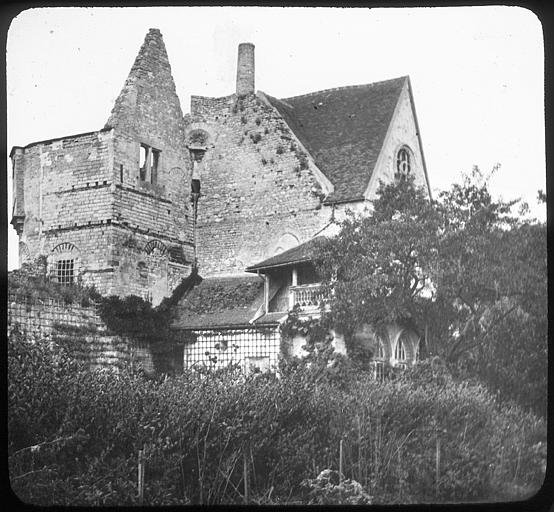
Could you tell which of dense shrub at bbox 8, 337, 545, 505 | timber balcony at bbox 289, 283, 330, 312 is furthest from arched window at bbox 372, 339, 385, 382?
timber balcony at bbox 289, 283, 330, 312

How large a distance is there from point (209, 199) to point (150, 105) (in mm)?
1845

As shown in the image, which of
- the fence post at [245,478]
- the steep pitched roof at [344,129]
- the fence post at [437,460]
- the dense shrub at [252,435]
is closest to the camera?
the dense shrub at [252,435]

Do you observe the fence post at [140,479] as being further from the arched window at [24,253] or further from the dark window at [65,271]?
the arched window at [24,253]

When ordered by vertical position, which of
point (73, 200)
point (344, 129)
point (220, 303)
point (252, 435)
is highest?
point (344, 129)

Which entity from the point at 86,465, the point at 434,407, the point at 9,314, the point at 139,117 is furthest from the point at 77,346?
the point at 434,407

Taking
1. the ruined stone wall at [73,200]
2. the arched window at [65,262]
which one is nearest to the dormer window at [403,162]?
the ruined stone wall at [73,200]

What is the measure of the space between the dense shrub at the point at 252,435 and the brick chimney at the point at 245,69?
441 centimetres

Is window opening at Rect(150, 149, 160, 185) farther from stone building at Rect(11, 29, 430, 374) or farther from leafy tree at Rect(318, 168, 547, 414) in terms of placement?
leafy tree at Rect(318, 168, 547, 414)

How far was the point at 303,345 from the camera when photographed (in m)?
13.7

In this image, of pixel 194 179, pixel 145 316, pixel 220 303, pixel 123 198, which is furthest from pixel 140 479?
pixel 194 179

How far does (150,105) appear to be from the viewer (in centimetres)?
1491

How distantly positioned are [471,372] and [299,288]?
9.19 feet

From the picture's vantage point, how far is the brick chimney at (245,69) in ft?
41.5

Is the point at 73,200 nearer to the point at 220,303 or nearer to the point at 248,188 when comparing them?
the point at 220,303
